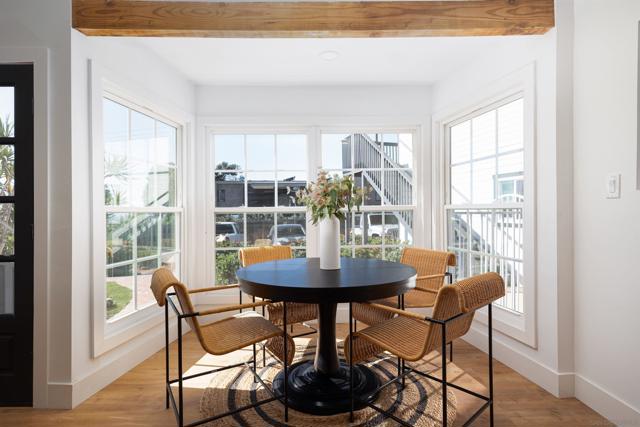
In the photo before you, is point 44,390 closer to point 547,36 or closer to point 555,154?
point 555,154

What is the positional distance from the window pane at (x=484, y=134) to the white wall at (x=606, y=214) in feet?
2.69

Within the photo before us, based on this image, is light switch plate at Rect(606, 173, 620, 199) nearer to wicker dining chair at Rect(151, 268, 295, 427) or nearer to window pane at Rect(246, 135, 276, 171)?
wicker dining chair at Rect(151, 268, 295, 427)

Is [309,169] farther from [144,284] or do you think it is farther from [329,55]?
[144,284]

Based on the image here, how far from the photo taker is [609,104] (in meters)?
2.10

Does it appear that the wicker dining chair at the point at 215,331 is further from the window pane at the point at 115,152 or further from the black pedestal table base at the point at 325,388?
the window pane at the point at 115,152

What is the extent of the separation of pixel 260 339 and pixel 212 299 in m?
1.97

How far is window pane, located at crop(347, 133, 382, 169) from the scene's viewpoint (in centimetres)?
399

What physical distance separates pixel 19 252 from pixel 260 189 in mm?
2155

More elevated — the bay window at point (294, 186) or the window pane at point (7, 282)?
the bay window at point (294, 186)

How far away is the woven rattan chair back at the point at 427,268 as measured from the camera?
9.20ft

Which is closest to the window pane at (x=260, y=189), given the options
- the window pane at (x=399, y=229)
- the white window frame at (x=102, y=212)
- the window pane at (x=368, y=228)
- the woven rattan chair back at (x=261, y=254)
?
the woven rattan chair back at (x=261, y=254)

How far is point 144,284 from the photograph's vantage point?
3154mm

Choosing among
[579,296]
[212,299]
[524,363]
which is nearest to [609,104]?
[579,296]

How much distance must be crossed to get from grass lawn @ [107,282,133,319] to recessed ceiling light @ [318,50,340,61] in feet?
8.31
